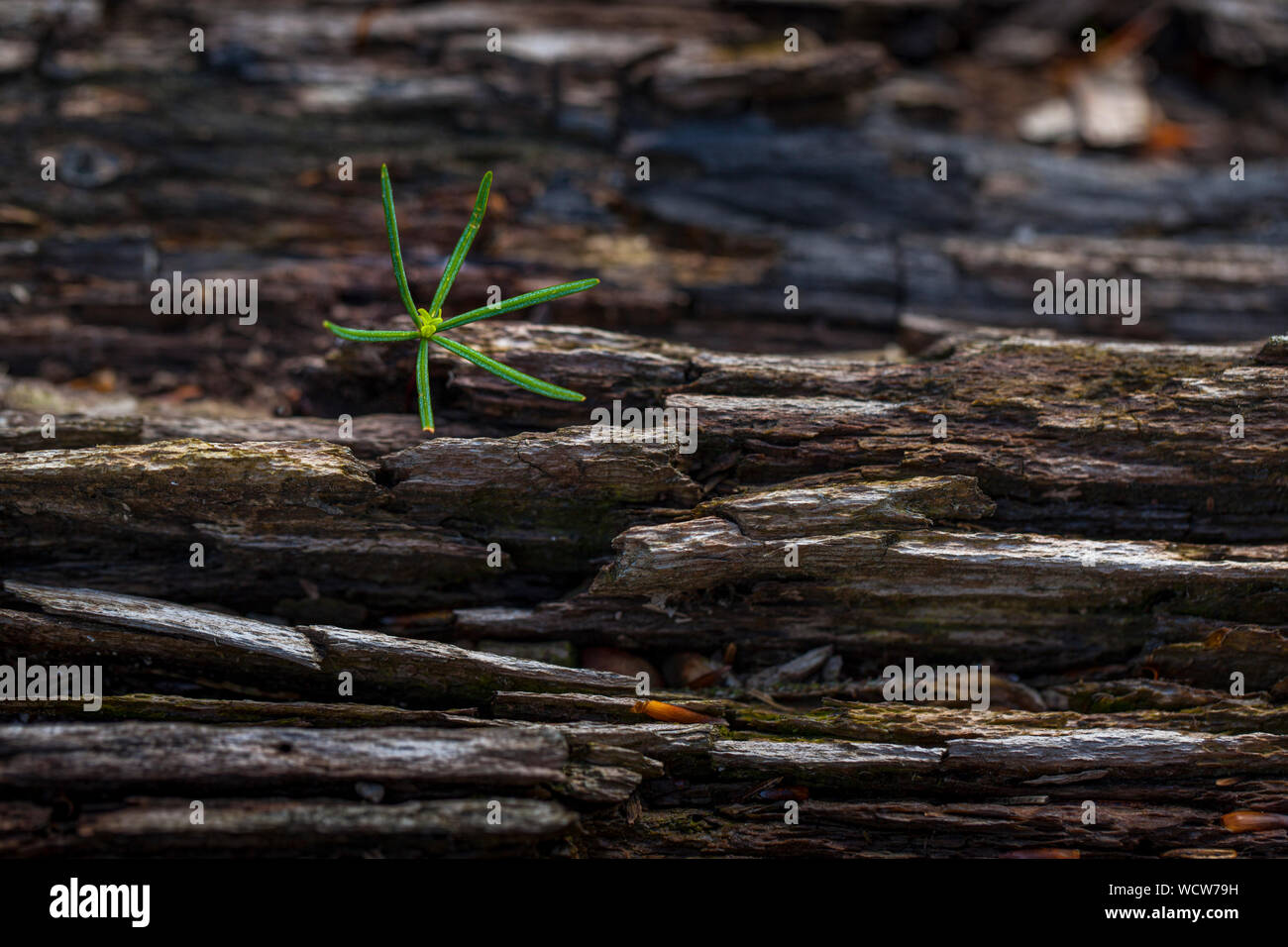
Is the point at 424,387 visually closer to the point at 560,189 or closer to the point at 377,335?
the point at 377,335

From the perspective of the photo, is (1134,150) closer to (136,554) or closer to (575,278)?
(575,278)
